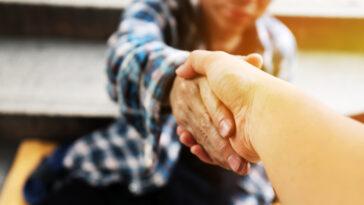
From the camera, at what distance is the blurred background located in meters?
1.14

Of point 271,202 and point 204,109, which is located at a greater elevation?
point 204,109

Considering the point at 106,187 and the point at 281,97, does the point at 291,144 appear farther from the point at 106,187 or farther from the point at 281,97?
the point at 106,187

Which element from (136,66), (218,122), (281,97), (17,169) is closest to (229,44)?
(136,66)

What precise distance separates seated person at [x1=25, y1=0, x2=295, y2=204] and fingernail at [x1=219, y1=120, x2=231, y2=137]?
11cm

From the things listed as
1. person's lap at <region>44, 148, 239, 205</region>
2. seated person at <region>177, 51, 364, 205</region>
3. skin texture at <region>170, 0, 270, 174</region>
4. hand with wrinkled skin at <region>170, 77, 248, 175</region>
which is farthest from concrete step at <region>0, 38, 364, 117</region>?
seated person at <region>177, 51, 364, 205</region>

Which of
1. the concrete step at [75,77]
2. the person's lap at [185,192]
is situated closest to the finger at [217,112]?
the person's lap at [185,192]

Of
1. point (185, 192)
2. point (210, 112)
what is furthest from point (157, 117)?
point (185, 192)

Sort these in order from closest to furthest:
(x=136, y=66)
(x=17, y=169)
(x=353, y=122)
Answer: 1. (x=353, y=122)
2. (x=136, y=66)
3. (x=17, y=169)

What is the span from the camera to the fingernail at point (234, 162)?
54 cm

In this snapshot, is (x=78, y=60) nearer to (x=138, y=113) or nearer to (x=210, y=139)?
(x=138, y=113)

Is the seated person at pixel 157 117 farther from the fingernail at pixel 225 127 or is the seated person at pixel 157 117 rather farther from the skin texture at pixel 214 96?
the fingernail at pixel 225 127

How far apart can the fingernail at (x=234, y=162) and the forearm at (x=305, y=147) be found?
0.07m

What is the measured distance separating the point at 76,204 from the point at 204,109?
0.45 m

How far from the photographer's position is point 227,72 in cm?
55
